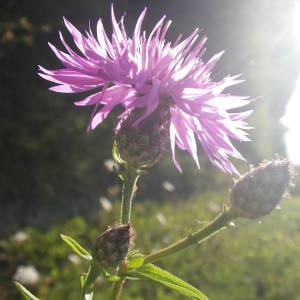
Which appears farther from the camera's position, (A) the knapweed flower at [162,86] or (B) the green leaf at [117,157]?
(B) the green leaf at [117,157]

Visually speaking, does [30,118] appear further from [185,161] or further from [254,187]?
[254,187]

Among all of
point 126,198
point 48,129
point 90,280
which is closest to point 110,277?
point 90,280

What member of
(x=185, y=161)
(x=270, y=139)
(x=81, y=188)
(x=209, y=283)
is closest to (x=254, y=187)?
(x=209, y=283)

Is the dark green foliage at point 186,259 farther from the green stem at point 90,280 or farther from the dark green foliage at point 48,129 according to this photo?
the green stem at point 90,280

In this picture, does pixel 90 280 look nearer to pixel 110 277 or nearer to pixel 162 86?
pixel 110 277

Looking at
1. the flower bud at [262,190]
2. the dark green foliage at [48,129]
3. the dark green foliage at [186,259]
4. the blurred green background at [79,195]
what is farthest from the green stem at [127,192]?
the dark green foliage at [48,129]

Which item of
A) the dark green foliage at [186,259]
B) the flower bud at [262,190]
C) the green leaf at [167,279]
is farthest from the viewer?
the dark green foliage at [186,259]

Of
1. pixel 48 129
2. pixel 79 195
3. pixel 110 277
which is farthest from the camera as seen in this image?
pixel 79 195
